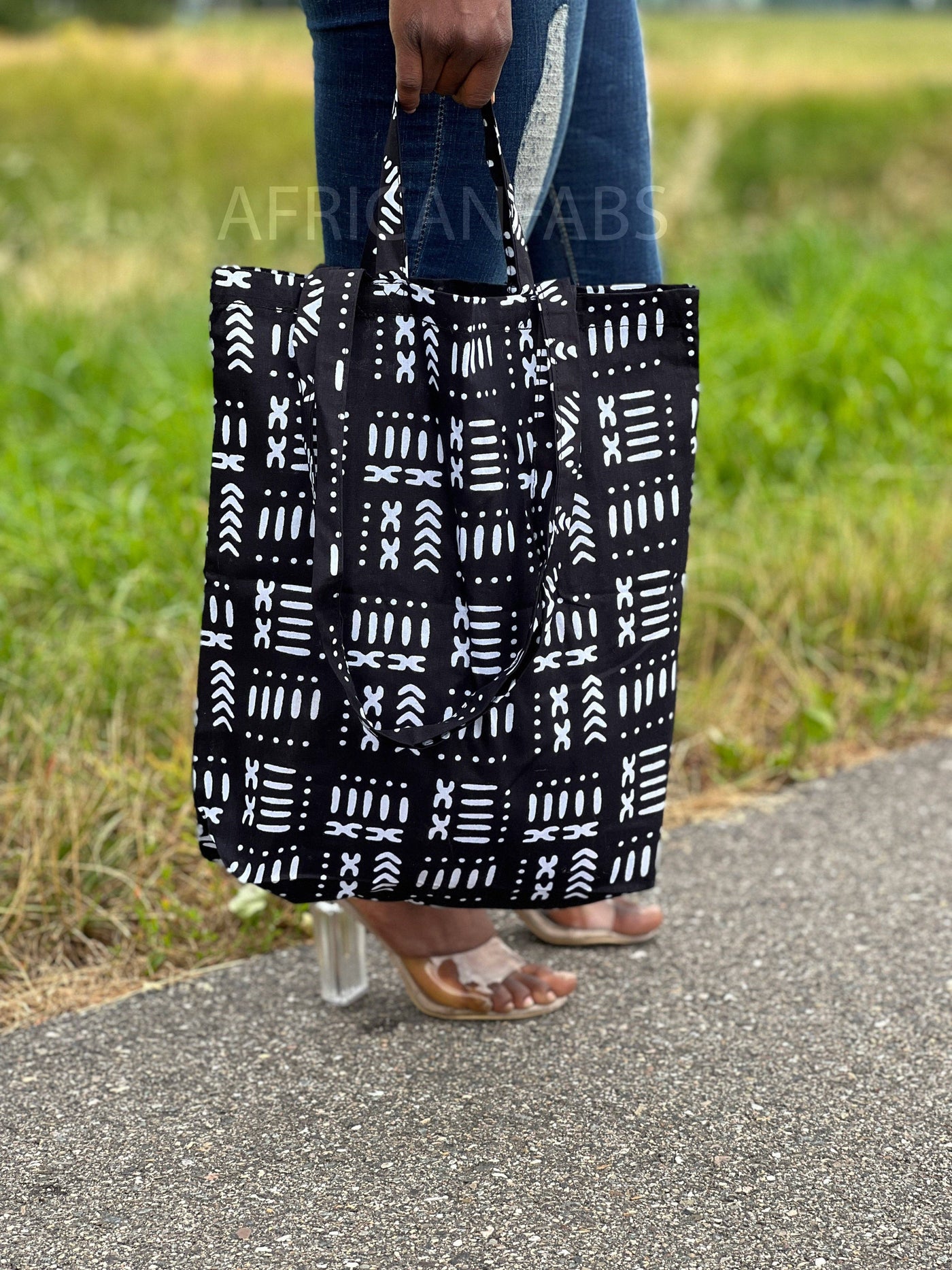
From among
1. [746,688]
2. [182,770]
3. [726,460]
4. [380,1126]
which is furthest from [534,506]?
[726,460]

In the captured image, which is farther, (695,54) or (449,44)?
(695,54)

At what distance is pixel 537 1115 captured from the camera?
1.38 metres

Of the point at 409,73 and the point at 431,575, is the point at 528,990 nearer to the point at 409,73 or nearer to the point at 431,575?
the point at 431,575

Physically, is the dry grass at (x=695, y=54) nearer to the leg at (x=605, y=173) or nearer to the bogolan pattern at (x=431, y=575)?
the leg at (x=605, y=173)

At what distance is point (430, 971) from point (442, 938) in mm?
42

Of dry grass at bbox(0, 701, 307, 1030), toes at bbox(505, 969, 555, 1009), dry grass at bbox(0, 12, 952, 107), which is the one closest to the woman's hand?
toes at bbox(505, 969, 555, 1009)

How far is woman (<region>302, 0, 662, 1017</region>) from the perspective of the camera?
4.05 ft

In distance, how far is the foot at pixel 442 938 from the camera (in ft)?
5.04

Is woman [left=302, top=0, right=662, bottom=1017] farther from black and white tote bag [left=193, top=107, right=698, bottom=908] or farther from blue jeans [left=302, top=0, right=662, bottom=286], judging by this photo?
black and white tote bag [left=193, top=107, right=698, bottom=908]

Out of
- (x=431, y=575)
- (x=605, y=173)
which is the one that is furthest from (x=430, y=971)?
(x=605, y=173)

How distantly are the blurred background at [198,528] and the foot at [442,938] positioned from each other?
294 millimetres

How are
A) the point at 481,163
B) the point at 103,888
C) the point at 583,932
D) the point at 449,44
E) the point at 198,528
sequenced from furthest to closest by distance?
the point at 198,528, the point at 103,888, the point at 583,932, the point at 481,163, the point at 449,44

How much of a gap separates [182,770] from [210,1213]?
0.93 m

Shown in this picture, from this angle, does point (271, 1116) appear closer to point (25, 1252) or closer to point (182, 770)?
point (25, 1252)
